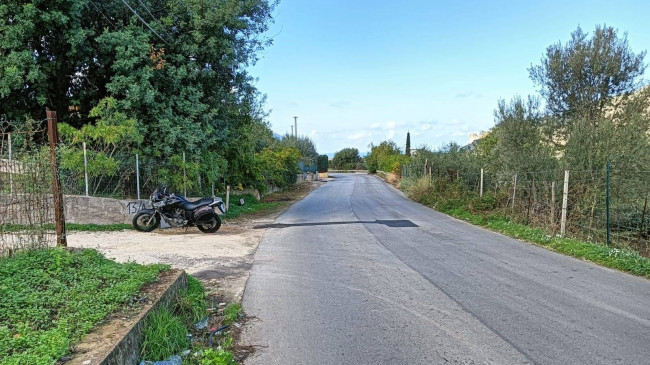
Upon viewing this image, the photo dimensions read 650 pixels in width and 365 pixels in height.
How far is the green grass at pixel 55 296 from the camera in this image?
3033mm

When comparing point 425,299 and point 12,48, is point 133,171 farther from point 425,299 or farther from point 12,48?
point 425,299

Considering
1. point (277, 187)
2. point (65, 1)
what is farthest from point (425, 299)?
point (277, 187)

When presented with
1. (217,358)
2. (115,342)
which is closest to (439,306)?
(217,358)

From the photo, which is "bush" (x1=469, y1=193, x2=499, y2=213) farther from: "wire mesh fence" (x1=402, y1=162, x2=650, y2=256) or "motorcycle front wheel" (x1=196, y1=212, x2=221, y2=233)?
"motorcycle front wheel" (x1=196, y1=212, x2=221, y2=233)

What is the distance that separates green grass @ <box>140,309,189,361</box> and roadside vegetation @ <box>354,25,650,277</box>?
7311 millimetres

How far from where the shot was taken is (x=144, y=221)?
37.8 feet

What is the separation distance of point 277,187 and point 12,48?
20.5 m

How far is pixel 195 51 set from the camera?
13086 mm

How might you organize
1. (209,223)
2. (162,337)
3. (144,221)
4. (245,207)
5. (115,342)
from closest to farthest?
(115,342)
(162,337)
(144,221)
(209,223)
(245,207)

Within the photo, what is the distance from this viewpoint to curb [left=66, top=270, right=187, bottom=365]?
118 inches

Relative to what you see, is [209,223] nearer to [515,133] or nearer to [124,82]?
[124,82]

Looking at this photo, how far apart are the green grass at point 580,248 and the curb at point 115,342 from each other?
7635 millimetres

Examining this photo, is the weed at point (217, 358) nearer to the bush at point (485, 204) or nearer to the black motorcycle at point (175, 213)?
the black motorcycle at point (175, 213)

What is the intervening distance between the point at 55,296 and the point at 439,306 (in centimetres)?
424
